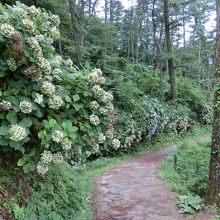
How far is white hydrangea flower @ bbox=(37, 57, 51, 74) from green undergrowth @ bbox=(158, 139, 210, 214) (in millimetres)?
3992

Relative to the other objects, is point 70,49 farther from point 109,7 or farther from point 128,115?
point 109,7

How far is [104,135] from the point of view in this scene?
4.55m

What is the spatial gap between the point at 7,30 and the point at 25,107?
2.85ft

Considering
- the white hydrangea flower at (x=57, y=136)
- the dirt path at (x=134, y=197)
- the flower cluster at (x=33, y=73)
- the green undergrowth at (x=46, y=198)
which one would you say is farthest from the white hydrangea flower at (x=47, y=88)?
the dirt path at (x=134, y=197)

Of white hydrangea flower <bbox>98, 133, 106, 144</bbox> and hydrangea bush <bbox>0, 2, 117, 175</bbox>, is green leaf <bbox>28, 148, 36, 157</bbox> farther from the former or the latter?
white hydrangea flower <bbox>98, 133, 106, 144</bbox>

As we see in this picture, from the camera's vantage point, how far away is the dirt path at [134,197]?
5.96 m

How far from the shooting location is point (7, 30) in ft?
11.4

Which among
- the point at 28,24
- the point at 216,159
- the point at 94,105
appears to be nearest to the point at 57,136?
the point at 94,105

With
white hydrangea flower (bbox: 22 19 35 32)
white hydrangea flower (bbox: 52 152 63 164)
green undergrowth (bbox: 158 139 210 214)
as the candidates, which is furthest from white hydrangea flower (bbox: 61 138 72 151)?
green undergrowth (bbox: 158 139 210 214)

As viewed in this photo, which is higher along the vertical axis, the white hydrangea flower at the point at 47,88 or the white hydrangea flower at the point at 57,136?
the white hydrangea flower at the point at 47,88

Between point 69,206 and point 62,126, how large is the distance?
1.78 meters

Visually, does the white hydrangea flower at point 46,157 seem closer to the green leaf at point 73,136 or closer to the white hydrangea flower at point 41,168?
the white hydrangea flower at point 41,168

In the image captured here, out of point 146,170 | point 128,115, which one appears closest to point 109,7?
point 128,115

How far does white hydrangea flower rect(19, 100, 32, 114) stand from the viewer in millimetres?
3582
